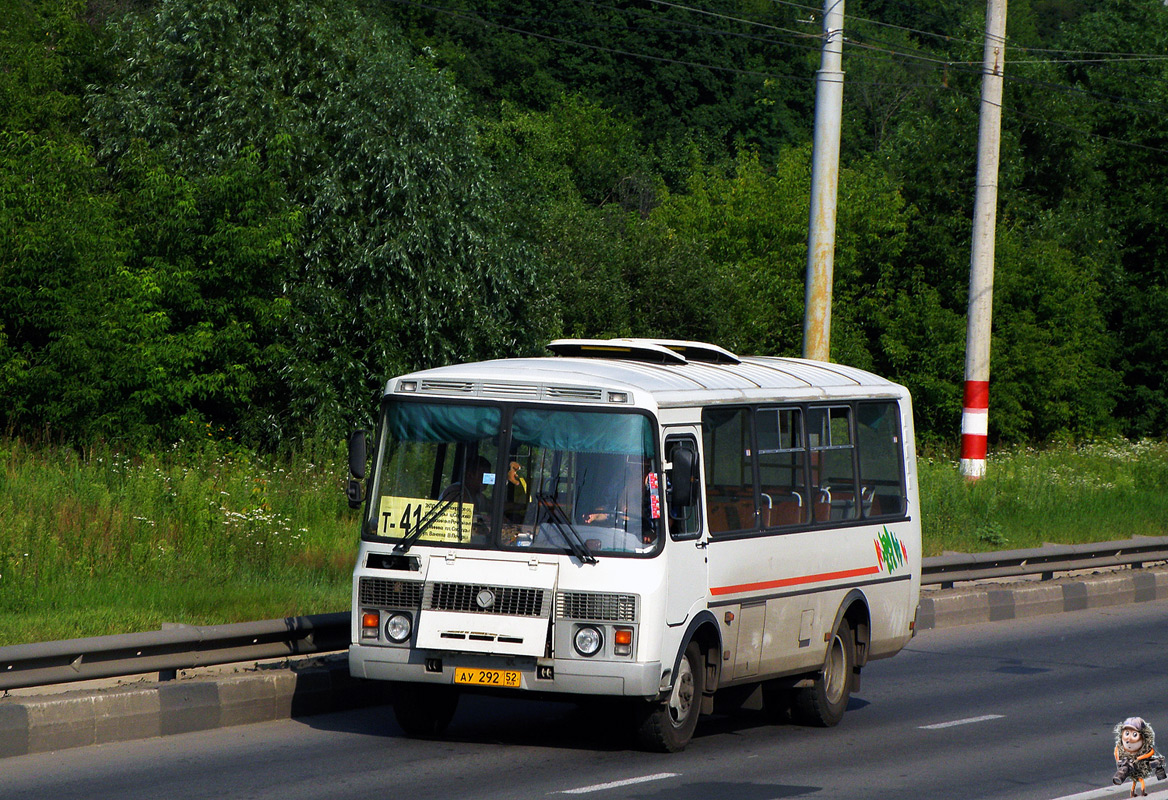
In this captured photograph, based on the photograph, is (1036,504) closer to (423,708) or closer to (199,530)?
(199,530)

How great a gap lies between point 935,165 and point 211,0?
2434cm

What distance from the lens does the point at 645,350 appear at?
11.1 meters

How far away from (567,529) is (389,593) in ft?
3.92

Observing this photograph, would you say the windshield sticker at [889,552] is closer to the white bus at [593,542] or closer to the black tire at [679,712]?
the white bus at [593,542]

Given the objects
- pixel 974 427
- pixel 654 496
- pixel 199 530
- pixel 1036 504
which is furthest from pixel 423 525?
pixel 1036 504

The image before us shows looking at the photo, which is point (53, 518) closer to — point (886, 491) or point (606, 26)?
point (886, 491)

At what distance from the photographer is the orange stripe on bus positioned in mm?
10023

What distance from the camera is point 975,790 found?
28.7 ft

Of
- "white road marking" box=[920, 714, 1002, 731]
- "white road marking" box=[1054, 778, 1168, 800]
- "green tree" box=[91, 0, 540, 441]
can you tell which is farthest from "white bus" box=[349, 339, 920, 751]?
"green tree" box=[91, 0, 540, 441]

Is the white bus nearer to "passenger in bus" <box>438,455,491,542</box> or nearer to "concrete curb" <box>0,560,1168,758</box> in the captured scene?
"passenger in bus" <box>438,455,491,542</box>

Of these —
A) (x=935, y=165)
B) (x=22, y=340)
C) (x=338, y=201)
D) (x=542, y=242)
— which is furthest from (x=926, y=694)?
(x=935, y=165)

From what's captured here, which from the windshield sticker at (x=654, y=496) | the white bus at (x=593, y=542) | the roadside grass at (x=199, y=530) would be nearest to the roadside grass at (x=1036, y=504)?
the roadside grass at (x=199, y=530)

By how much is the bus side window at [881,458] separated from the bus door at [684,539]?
2.56 m

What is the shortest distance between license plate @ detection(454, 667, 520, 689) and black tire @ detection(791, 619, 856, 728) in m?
2.85
